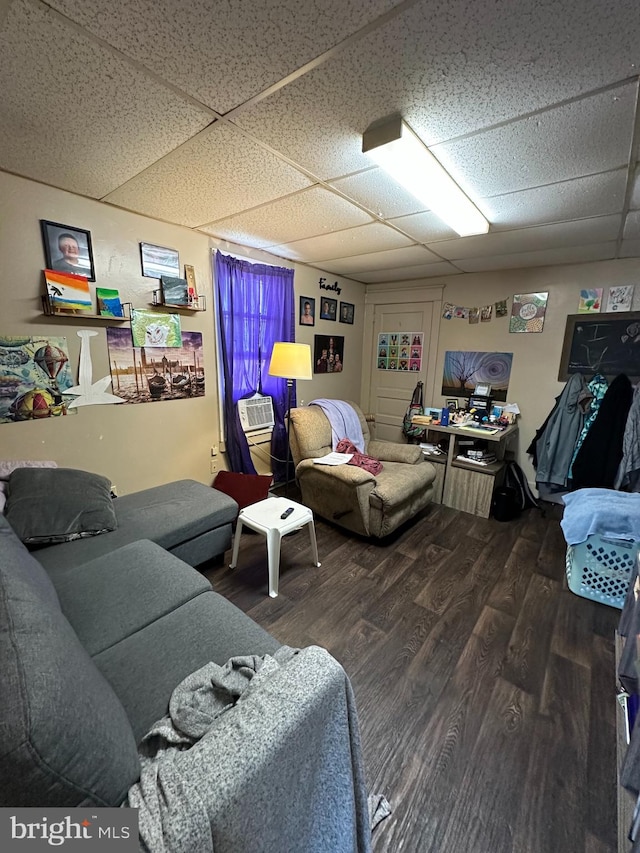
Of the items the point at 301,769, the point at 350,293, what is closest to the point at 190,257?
the point at 350,293

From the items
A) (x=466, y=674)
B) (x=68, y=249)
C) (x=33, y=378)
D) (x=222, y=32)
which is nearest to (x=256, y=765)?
(x=466, y=674)

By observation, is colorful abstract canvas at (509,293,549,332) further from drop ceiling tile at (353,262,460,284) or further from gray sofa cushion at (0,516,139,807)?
gray sofa cushion at (0,516,139,807)

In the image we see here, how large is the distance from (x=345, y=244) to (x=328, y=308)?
1.08 meters

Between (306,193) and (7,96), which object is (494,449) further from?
(7,96)

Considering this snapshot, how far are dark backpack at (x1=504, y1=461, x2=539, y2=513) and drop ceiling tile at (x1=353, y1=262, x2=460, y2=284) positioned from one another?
2051 millimetres

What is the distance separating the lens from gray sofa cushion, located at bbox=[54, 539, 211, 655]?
1.21 meters

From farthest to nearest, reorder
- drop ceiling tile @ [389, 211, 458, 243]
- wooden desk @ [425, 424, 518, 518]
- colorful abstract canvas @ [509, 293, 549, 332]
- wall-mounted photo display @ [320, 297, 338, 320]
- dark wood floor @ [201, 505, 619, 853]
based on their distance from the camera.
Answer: wall-mounted photo display @ [320, 297, 338, 320]
colorful abstract canvas @ [509, 293, 549, 332]
wooden desk @ [425, 424, 518, 518]
drop ceiling tile @ [389, 211, 458, 243]
dark wood floor @ [201, 505, 619, 853]

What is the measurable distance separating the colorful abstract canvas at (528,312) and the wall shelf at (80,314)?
11.0 ft

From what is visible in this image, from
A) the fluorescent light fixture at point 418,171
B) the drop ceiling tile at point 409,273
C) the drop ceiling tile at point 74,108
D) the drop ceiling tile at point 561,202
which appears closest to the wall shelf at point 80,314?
the drop ceiling tile at point 74,108

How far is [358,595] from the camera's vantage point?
2.06 metres

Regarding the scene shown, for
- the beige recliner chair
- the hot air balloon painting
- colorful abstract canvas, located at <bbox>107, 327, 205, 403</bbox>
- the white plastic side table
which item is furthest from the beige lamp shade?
the hot air balloon painting

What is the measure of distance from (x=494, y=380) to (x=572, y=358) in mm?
665

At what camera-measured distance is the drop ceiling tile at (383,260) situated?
2879mm

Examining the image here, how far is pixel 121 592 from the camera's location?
135 centimetres
